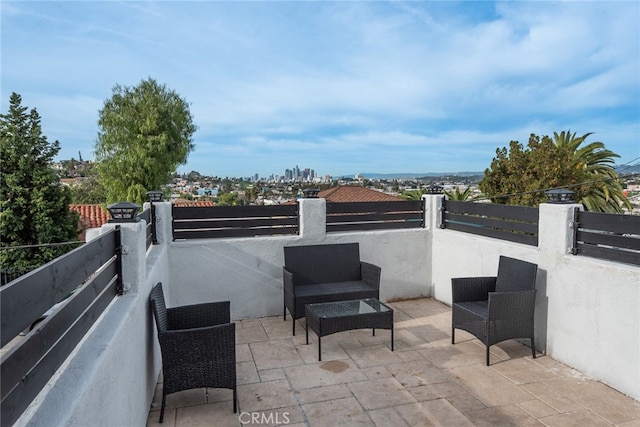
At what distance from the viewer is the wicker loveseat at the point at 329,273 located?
5000 millimetres

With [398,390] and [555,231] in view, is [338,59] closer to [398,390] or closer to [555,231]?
[555,231]

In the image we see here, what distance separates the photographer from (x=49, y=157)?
1562 centimetres

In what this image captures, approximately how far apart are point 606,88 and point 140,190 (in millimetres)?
19396

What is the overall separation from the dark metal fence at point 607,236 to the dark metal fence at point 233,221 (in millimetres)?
3387

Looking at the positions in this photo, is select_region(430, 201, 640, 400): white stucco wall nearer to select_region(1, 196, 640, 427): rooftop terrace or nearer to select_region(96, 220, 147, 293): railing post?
select_region(1, 196, 640, 427): rooftop terrace

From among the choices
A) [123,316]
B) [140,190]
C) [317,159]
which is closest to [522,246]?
[123,316]

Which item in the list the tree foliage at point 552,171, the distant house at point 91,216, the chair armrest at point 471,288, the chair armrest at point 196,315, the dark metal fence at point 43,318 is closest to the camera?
the dark metal fence at point 43,318

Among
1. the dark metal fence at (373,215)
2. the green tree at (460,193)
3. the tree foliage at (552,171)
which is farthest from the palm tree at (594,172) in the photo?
the dark metal fence at (373,215)

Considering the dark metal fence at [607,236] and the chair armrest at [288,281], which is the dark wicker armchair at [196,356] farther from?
the dark metal fence at [607,236]

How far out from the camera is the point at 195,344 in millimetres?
3074

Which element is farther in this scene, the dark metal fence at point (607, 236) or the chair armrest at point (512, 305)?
the chair armrest at point (512, 305)

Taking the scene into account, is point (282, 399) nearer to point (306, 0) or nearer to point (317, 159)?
point (306, 0)

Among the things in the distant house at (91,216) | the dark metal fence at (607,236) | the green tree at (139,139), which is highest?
the green tree at (139,139)

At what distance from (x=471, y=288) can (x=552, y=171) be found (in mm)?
8823
